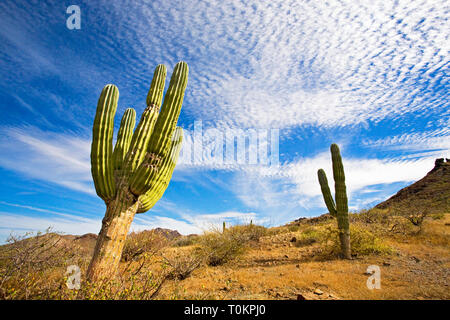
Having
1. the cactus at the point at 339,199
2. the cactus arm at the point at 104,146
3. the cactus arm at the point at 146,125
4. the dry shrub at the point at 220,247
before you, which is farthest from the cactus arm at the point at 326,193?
the cactus arm at the point at 104,146

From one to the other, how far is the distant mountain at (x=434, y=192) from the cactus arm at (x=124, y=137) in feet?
69.8

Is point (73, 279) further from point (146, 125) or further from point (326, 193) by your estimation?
point (326, 193)

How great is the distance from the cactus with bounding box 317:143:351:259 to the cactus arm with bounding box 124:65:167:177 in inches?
256

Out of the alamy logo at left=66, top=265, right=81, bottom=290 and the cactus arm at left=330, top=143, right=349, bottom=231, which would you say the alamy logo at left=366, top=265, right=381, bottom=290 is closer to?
the cactus arm at left=330, top=143, right=349, bottom=231

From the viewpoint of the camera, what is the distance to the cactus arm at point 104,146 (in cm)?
462

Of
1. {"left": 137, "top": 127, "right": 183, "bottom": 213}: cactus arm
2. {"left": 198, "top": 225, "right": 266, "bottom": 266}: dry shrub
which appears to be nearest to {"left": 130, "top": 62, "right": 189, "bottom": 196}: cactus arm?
{"left": 137, "top": 127, "right": 183, "bottom": 213}: cactus arm

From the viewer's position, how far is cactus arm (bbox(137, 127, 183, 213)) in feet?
16.3

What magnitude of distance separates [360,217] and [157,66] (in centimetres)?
1389

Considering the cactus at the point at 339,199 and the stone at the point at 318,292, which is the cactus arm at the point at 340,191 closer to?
the cactus at the point at 339,199

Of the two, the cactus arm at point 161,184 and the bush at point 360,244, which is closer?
the cactus arm at point 161,184

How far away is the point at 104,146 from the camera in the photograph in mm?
4805

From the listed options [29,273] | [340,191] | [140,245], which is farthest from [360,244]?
[29,273]
